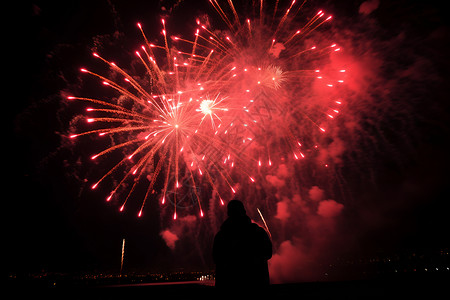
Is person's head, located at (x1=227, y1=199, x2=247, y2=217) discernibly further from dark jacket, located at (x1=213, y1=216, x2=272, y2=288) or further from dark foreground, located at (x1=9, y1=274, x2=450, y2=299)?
dark foreground, located at (x1=9, y1=274, x2=450, y2=299)

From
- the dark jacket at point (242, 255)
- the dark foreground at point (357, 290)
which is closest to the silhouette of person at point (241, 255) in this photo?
the dark jacket at point (242, 255)

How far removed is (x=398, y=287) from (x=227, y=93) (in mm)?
13130

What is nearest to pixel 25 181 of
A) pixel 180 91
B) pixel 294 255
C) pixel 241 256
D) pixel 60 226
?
pixel 60 226

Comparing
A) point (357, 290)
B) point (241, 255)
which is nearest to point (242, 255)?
point (241, 255)

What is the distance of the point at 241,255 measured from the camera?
3197 mm

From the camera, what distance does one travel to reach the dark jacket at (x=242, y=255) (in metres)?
3.19

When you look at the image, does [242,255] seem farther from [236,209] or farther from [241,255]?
[236,209]

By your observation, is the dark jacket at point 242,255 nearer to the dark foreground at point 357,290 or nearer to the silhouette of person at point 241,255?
the silhouette of person at point 241,255

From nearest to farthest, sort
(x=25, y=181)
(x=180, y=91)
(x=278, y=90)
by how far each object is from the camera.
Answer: (x=180, y=91), (x=278, y=90), (x=25, y=181)

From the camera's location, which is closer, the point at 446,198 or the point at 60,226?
the point at 446,198

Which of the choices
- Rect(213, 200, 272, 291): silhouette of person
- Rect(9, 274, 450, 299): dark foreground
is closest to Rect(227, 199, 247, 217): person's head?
Rect(213, 200, 272, 291): silhouette of person

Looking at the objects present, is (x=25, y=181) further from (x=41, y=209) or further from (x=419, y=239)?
(x=419, y=239)

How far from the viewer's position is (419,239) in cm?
4216

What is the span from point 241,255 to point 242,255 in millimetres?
17
